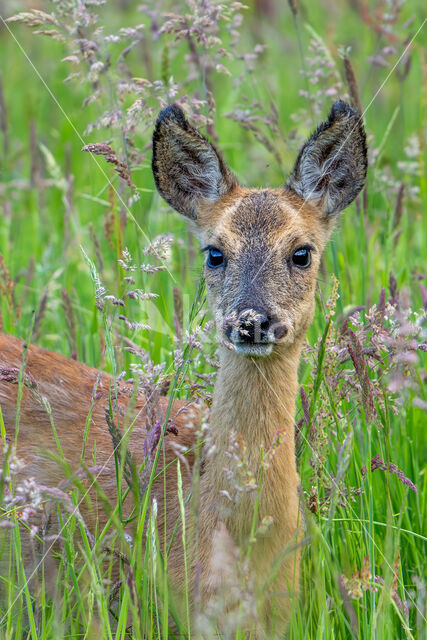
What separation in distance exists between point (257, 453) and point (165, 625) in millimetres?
884

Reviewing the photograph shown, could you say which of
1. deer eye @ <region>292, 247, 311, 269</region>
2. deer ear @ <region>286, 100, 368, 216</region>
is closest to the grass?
deer ear @ <region>286, 100, 368, 216</region>

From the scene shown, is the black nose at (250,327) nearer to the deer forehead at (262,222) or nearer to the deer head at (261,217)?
the deer head at (261,217)

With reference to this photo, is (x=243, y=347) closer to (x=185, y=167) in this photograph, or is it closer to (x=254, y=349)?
(x=254, y=349)

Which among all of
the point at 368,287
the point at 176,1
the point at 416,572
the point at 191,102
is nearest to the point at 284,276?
the point at 191,102

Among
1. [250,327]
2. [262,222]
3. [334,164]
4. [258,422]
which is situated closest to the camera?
[250,327]

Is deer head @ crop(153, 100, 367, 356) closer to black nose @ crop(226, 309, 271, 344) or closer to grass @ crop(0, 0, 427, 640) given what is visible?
black nose @ crop(226, 309, 271, 344)

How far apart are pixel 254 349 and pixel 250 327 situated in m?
0.09

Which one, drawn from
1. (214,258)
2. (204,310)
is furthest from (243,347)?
(214,258)

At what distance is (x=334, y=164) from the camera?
13.6 ft

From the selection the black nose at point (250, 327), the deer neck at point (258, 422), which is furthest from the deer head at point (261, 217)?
the deer neck at point (258, 422)

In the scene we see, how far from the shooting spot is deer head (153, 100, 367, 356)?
134 inches

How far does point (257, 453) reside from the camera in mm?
3482

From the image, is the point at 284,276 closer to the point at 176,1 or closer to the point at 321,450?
the point at 321,450

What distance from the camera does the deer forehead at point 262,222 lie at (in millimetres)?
3697
